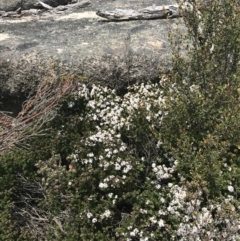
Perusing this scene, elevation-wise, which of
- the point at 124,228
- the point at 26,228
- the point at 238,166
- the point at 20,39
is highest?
the point at 20,39

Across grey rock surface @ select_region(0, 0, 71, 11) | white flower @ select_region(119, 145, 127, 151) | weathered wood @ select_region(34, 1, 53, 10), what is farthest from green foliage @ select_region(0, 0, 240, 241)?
grey rock surface @ select_region(0, 0, 71, 11)

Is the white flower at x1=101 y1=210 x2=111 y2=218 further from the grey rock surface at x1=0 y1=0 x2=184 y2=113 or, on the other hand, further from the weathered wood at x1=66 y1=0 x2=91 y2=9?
the weathered wood at x1=66 y1=0 x2=91 y2=9

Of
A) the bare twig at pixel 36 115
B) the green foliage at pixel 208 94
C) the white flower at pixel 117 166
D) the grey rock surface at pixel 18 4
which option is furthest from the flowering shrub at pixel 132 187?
the grey rock surface at pixel 18 4

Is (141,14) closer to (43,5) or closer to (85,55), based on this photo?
(85,55)

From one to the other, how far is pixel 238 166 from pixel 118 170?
1.14m

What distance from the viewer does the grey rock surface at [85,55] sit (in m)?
5.89

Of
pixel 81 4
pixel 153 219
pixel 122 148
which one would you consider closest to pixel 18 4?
pixel 81 4

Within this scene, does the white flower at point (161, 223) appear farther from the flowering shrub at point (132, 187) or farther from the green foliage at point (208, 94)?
the green foliage at point (208, 94)

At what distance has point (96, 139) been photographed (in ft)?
16.2

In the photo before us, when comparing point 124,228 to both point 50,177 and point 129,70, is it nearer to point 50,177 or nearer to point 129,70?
point 50,177

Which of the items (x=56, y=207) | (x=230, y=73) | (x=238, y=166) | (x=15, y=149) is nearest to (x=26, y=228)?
(x=56, y=207)

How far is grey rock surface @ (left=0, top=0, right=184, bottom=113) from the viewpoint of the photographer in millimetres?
5887

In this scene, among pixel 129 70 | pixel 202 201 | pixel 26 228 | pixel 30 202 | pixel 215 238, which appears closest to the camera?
pixel 215 238

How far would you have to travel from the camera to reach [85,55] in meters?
5.96
